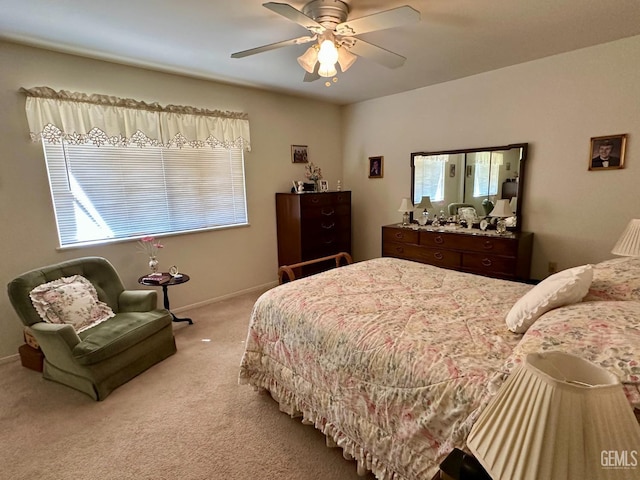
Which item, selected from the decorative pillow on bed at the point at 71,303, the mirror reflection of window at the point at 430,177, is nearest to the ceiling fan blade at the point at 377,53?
the mirror reflection of window at the point at 430,177

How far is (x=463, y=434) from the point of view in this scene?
1155 mm

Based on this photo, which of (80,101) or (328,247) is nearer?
(80,101)

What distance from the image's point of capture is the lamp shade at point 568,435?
0.57m

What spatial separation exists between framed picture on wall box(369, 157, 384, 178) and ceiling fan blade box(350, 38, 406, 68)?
2.28m

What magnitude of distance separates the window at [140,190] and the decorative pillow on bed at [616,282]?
3.61 metres

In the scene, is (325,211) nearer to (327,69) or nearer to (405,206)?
(405,206)

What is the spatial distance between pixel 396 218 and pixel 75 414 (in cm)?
402

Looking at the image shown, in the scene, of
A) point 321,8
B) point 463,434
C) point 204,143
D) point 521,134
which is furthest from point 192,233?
point 521,134

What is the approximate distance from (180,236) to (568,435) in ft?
12.3

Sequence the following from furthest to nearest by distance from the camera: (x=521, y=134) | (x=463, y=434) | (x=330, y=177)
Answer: (x=330, y=177) → (x=521, y=134) → (x=463, y=434)

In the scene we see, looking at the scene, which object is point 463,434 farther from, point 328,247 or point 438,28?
point 328,247

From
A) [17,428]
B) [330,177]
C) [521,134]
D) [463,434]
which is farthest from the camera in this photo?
[330,177]

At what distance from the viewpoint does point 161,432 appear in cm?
195

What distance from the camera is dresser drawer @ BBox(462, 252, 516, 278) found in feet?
10.7
